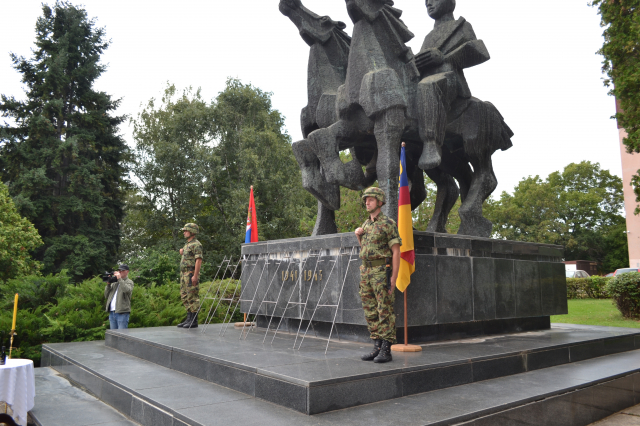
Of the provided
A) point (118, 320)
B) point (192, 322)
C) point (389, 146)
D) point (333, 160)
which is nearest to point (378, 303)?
point (389, 146)

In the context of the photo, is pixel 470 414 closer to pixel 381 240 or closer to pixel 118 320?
pixel 381 240

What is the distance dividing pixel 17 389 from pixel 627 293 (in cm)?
1643

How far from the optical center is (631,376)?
6.21m

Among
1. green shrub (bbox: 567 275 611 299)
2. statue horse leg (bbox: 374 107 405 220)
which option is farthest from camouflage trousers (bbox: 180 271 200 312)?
green shrub (bbox: 567 275 611 299)

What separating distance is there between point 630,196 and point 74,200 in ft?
122

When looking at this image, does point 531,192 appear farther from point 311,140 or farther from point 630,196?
point 311,140

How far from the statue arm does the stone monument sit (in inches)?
0.7

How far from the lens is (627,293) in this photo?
15.1m

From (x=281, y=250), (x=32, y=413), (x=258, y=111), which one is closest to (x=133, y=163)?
(x=258, y=111)

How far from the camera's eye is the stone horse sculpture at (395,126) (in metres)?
7.54

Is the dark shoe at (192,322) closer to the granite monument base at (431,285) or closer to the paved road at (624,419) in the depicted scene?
the granite monument base at (431,285)

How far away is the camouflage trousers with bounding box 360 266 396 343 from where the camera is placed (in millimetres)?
5320

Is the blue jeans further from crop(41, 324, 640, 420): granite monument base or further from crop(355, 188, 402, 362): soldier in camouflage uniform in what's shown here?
crop(355, 188, 402, 362): soldier in camouflage uniform

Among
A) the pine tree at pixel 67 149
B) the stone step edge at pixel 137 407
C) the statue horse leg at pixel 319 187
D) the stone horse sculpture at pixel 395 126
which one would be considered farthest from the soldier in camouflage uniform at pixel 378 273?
the pine tree at pixel 67 149
